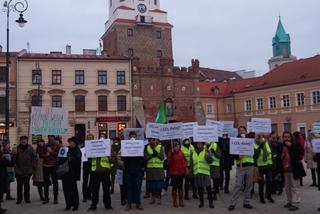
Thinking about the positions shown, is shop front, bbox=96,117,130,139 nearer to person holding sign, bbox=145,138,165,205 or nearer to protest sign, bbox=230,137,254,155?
person holding sign, bbox=145,138,165,205

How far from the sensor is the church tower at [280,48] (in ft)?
318

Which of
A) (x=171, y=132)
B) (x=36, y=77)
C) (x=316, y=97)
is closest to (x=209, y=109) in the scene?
(x=316, y=97)

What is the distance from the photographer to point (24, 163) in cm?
1225

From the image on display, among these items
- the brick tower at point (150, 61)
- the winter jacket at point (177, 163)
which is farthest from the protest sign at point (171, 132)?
the brick tower at point (150, 61)

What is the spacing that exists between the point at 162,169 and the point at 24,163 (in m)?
4.03

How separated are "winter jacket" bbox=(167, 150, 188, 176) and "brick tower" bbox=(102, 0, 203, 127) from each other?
113 ft

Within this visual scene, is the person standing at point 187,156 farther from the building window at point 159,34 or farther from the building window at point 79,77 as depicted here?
the building window at point 159,34

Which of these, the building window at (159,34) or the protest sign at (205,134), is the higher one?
the building window at (159,34)

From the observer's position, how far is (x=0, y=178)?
11.1 metres

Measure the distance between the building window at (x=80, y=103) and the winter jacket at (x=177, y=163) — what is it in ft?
117

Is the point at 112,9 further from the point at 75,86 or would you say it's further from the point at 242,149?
the point at 242,149

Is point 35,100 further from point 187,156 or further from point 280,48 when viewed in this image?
point 280,48

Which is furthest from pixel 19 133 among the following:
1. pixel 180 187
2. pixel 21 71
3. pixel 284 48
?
pixel 284 48

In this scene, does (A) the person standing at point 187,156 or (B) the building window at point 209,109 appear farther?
(B) the building window at point 209,109
